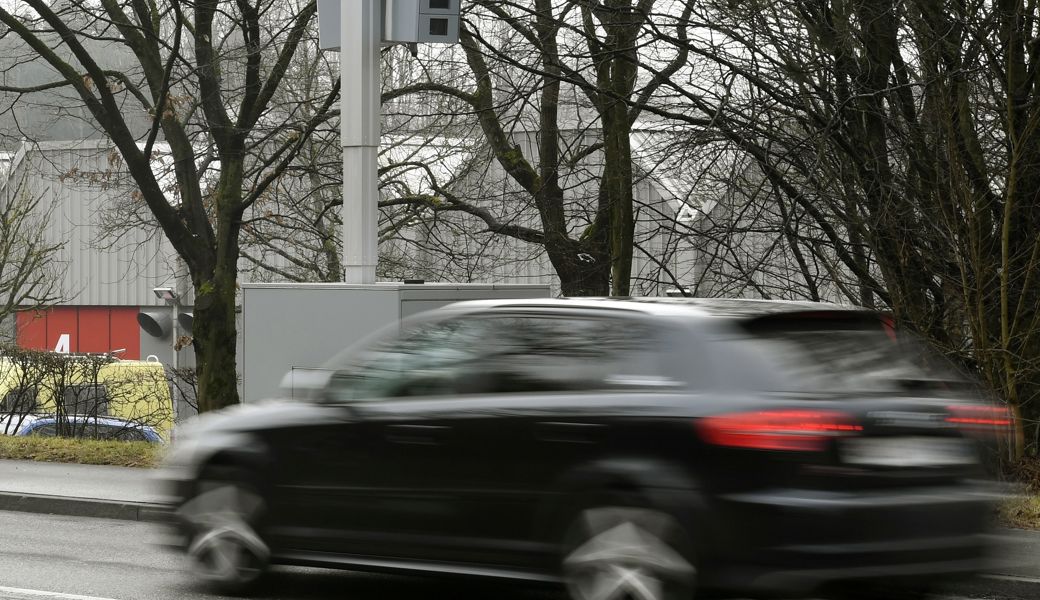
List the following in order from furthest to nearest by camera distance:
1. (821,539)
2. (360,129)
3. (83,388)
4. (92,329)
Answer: (92,329) < (83,388) < (360,129) < (821,539)

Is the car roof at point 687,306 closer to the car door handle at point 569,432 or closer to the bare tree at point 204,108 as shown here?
the car door handle at point 569,432

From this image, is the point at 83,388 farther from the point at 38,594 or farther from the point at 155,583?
the point at 38,594

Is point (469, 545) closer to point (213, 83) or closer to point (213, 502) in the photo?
point (213, 502)

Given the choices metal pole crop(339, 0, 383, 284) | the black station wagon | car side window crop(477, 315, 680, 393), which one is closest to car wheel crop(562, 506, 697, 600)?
the black station wagon

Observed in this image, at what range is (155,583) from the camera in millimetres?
7223

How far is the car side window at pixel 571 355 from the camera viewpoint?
567 centimetres

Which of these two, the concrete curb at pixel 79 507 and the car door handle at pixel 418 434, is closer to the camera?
the car door handle at pixel 418 434

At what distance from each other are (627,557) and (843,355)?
1.28 meters

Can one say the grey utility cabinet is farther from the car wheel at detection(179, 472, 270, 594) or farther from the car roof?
the car roof

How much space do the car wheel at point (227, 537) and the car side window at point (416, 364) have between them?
0.75 m

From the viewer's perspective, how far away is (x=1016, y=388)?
11.4 metres

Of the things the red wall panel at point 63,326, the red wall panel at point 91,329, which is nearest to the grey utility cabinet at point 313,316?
the red wall panel at point 91,329

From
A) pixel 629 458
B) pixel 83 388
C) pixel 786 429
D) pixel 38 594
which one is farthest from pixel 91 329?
pixel 786 429

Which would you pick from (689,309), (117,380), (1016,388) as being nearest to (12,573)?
(689,309)
